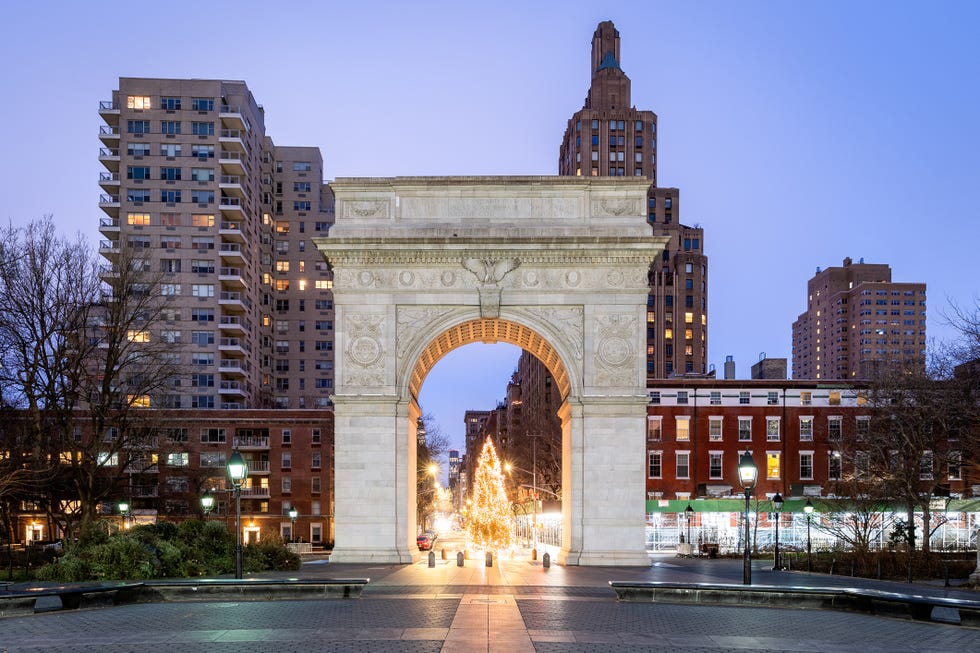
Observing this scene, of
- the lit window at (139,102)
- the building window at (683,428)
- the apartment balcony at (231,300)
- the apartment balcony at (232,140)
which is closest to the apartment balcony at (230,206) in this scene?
the apartment balcony at (232,140)

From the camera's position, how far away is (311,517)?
7569 cm

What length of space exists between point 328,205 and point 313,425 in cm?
4263

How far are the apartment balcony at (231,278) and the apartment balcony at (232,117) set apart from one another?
14.9 metres

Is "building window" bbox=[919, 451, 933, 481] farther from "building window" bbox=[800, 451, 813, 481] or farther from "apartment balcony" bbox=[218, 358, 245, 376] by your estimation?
"apartment balcony" bbox=[218, 358, 245, 376]

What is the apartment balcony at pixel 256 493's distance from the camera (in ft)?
248

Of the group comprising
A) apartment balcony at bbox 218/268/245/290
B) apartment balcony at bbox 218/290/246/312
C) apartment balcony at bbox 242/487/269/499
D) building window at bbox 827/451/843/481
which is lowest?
apartment balcony at bbox 242/487/269/499

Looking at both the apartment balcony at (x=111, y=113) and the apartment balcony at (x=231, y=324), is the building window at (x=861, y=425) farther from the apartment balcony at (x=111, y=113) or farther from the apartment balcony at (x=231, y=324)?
the apartment balcony at (x=111, y=113)

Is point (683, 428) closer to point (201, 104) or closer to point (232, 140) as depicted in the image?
point (232, 140)

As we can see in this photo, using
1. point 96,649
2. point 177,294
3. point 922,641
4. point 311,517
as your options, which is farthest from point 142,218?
point 922,641

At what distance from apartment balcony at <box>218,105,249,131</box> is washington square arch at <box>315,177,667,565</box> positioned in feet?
180

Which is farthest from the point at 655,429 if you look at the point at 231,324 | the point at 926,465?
the point at 231,324

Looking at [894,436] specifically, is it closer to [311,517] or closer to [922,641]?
[922,641]

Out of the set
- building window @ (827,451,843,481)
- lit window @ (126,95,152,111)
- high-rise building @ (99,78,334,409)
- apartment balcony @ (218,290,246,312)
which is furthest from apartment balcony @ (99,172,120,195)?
building window @ (827,451,843,481)

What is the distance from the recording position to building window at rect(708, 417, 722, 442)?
67938 mm
